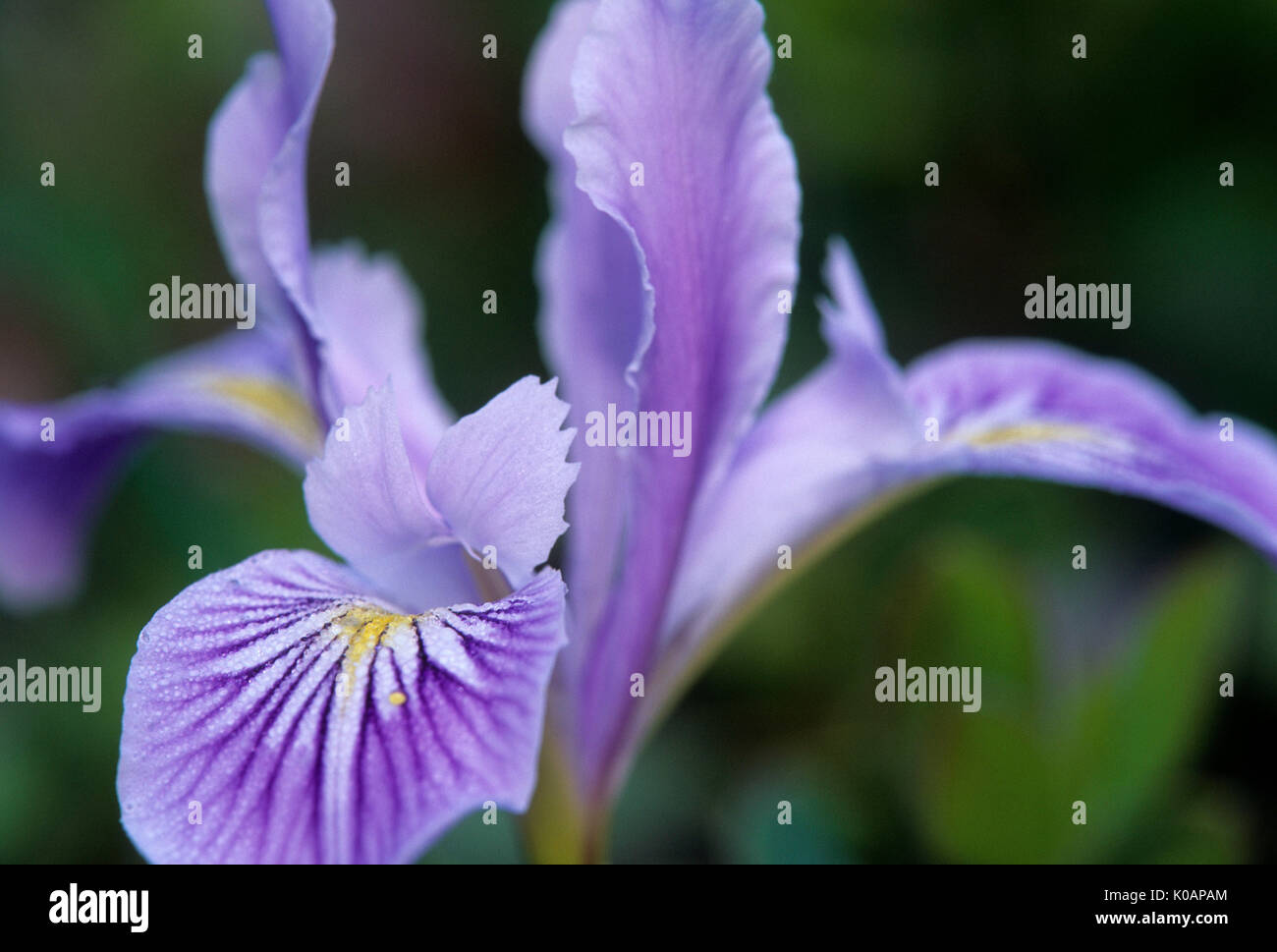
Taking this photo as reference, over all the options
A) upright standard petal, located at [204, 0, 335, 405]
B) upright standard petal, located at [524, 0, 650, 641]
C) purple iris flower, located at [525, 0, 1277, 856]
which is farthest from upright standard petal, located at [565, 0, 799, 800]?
upright standard petal, located at [204, 0, 335, 405]

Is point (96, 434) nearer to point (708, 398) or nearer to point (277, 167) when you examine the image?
point (277, 167)

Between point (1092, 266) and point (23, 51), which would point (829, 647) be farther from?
point (23, 51)

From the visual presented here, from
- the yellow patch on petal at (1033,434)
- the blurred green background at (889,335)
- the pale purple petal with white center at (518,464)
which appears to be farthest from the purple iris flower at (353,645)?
the blurred green background at (889,335)

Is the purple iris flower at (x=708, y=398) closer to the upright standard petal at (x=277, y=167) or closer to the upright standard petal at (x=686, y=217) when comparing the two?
the upright standard petal at (x=686, y=217)

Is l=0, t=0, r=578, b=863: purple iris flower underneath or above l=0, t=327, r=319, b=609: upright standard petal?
underneath

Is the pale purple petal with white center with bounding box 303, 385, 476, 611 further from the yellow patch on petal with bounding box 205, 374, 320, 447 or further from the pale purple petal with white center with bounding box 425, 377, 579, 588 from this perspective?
the yellow patch on petal with bounding box 205, 374, 320, 447

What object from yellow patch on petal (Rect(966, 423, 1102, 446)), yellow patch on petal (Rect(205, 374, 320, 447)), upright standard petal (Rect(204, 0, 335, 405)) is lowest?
yellow patch on petal (Rect(966, 423, 1102, 446))

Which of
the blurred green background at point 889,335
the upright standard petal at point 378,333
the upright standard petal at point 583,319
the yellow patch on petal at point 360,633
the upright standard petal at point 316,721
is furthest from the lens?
the blurred green background at point 889,335

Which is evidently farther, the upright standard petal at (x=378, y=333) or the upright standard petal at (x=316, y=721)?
the upright standard petal at (x=378, y=333)
